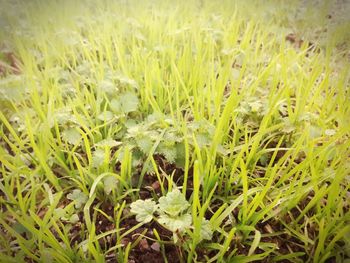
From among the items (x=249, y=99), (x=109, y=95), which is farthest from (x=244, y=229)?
(x=109, y=95)

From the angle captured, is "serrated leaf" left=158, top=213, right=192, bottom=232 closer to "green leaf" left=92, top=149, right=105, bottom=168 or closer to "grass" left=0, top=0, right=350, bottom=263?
"grass" left=0, top=0, right=350, bottom=263

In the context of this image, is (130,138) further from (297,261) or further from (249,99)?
(297,261)

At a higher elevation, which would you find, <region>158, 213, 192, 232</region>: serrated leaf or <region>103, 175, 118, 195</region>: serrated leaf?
<region>158, 213, 192, 232</region>: serrated leaf

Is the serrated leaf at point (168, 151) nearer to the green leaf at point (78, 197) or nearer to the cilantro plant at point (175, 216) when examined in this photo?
the cilantro plant at point (175, 216)

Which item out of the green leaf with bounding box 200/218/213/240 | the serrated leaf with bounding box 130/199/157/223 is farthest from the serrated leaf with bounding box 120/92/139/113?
the green leaf with bounding box 200/218/213/240

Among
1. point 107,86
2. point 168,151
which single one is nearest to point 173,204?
point 168,151

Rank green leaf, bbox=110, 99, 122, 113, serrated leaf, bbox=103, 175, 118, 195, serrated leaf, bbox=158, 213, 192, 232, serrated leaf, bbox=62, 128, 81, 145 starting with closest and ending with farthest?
1. serrated leaf, bbox=158, 213, 192, 232
2. serrated leaf, bbox=103, 175, 118, 195
3. serrated leaf, bbox=62, 128, 81, 145
4. green leaf, bbox=110, 99, 122, 113
